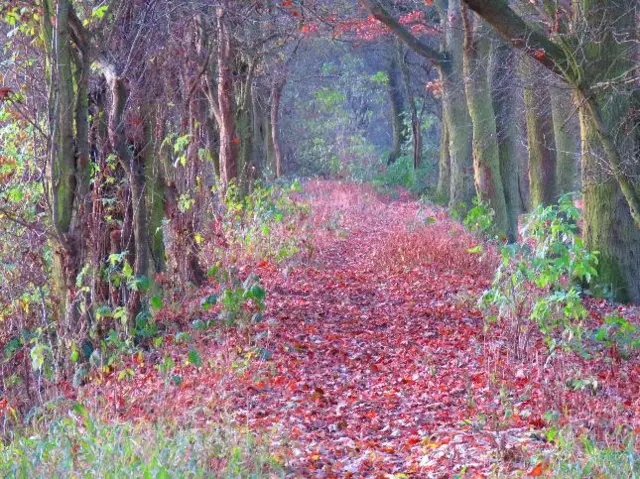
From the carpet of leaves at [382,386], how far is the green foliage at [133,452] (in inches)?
12.7

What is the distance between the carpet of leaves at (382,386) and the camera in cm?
579

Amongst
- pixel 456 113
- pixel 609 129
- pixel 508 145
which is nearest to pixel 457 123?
pixel 456 113

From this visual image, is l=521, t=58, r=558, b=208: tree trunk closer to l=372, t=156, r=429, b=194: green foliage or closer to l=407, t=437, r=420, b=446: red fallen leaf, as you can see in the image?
l=407, t=437, r=420, b=446: red fallen leaf

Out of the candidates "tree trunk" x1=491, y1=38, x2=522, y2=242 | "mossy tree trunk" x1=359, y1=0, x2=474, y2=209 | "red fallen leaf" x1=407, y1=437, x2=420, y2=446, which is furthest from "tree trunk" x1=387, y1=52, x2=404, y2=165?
"red fallen leaf" x1=407, y1=437, x2=420, y2=446

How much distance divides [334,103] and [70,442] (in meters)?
33.4

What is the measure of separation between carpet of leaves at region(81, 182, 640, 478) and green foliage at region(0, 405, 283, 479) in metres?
0.32

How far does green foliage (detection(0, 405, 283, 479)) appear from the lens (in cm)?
464

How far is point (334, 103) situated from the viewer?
3741 cm

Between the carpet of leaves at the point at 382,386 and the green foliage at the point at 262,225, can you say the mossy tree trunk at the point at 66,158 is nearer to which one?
the carpet of leaves at the point at 382,386

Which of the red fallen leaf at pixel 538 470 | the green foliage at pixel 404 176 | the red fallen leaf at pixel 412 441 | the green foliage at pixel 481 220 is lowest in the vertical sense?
the red fallen leaf at pixel 412 441

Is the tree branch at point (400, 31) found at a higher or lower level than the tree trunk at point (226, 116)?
higher

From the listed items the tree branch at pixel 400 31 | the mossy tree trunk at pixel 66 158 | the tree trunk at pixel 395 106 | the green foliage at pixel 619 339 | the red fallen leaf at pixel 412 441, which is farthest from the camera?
the tree trunk at pixel 395 106

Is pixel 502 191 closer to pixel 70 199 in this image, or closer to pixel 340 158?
pixel 70 199

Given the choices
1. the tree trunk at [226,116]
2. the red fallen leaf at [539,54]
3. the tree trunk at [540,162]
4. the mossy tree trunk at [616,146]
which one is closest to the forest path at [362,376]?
the mossy tree trunk at [616,146]
